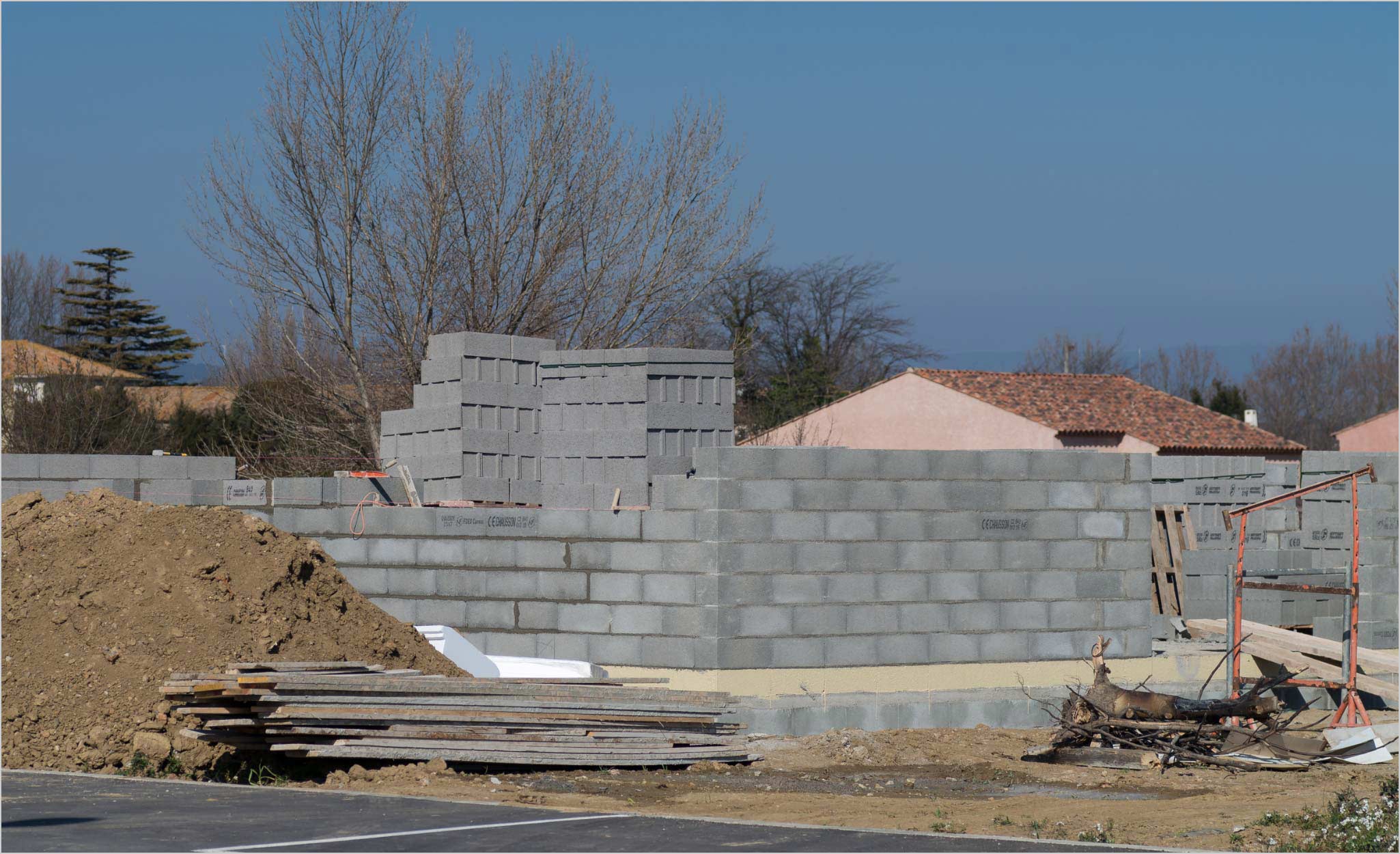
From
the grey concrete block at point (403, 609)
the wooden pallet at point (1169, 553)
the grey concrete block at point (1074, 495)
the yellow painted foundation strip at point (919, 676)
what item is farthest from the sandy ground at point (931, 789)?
the wooden pallet at point (1169, 553)

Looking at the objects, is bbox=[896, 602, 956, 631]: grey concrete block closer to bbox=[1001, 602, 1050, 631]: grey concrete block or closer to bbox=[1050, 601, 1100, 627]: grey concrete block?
bbox=[1001, 602, 1050, 631]: grey concrete block

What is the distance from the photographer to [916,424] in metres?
41.5

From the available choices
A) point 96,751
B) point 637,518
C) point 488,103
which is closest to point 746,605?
point 637,518

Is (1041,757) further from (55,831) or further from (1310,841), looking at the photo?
(55,831)

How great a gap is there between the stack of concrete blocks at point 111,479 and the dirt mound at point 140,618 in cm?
147

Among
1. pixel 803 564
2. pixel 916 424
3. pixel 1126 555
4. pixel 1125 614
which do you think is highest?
pixel 916 424

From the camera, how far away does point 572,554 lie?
11703 mm

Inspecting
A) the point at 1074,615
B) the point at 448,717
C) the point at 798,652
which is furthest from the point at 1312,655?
the point at 448,717

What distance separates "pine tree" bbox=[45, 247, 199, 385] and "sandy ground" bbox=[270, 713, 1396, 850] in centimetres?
5715

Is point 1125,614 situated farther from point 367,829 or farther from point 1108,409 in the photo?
point 1108,409

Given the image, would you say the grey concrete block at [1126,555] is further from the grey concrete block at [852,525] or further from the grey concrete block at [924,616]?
the grey concrete block at [852,525]

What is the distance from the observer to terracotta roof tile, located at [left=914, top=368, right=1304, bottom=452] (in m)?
41.6

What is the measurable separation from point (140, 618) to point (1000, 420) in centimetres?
3185

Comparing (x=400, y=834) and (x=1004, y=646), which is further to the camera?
(x=1004, y=646)
